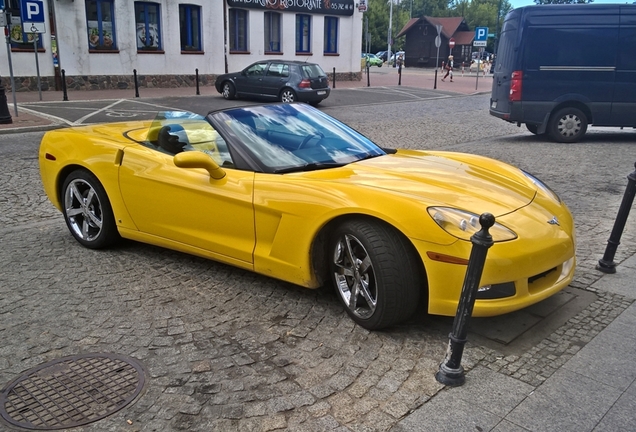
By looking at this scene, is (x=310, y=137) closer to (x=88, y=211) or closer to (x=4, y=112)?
(x=88, y=211)

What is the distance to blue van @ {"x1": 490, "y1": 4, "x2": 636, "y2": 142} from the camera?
12008mm

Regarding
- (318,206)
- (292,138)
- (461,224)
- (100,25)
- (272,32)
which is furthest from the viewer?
(272,32)

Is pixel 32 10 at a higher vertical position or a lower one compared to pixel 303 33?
lower

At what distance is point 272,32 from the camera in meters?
30.2

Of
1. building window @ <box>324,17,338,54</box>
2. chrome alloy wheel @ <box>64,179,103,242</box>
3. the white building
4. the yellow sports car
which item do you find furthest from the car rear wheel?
chrome alloy wheel @ <box>64,179,103,242</box>

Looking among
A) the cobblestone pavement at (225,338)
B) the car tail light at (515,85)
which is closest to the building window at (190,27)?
the car tail light at (515,85)

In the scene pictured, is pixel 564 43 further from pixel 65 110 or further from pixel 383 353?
pixel 65 110

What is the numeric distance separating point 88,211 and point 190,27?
23.4m

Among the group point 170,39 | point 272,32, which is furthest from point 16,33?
point 272,32

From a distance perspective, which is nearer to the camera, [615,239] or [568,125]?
[615,239]

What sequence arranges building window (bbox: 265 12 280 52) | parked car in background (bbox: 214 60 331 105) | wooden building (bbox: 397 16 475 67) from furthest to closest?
wooden building (bbox: 397 16 475 67) → building window (bbox: 265 12 280 52) → parked car in background (bbox: 214 60 331 105)

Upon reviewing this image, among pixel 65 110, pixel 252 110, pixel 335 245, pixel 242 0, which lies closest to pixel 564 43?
pixel 252 110

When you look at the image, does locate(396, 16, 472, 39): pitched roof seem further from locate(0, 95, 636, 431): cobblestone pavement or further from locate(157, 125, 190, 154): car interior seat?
locate(157, 125, 190, 154): car interior seat

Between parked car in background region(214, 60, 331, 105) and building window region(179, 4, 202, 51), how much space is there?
21.8ft
